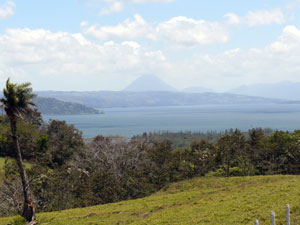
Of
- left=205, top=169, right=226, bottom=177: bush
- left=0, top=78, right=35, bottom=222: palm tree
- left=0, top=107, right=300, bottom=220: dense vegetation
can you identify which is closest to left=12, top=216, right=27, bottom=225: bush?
left=0, top=78, right=35, bottom=222: palm tree

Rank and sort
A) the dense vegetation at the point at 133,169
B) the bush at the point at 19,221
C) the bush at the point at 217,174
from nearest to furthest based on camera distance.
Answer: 1. the bush at the point at 19,221
2. the dense vegetation at the point at 133,169
3. the bush at the point at 217,174

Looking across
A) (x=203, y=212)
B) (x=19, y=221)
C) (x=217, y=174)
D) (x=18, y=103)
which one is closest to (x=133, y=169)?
(x=217, y=174)

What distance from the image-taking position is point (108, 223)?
17625mm

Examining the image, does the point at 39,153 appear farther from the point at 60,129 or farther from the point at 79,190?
the point at 79,190

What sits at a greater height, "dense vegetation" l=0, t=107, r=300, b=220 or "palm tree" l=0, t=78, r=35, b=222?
"palm tree" l=0, t=78, r=35, b=222

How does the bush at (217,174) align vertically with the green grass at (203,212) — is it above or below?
below

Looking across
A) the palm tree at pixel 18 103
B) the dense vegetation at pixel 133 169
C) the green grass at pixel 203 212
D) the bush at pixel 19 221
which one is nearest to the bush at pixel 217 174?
Answer: the dense vegetation at pixel 133 169

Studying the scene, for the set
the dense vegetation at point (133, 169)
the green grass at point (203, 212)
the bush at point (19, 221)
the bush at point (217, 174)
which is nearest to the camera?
the green grass at point (203, 212)

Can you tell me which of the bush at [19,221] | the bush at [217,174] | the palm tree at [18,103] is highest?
the palm tree at [18,103]

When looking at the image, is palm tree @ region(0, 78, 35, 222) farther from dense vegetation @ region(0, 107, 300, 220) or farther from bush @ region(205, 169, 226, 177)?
bush @ region(205, 169, 226, 177)

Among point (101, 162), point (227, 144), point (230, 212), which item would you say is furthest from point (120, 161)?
point (230, 212)

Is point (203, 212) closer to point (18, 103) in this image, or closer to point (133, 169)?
point (18, 103)

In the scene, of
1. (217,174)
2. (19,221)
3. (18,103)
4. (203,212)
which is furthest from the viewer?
(217,174)

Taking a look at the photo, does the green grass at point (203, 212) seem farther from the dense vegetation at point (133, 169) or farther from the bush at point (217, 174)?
the bush at point (217, 174)
